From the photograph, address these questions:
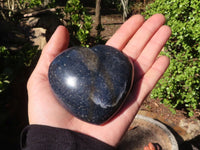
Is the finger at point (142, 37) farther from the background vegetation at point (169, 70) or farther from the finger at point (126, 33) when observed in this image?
the background vegetation at point (169, 70)

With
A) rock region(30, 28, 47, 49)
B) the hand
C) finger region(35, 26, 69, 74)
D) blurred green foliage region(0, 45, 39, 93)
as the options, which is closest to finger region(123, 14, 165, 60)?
the hand

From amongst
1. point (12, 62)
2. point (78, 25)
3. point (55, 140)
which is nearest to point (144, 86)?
point (55, 140)

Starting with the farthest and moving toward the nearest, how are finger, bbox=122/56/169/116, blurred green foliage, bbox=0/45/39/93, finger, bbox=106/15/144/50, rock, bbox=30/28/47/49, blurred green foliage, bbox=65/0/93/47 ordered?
blurred green foliage, bbox=65/0/93/47 → rock, bbox=30/28/47/49 → blurred green foliage, bbox=0/45/39/93 → finger, bbox=106/15/144/50 → finger, bbox=122/56/169/116

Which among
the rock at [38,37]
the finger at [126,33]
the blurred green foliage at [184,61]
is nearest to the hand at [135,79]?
the finger at [126,33]

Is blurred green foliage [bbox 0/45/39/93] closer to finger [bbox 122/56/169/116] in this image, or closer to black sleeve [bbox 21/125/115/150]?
black sleeve [bbox 21/125/115/150]

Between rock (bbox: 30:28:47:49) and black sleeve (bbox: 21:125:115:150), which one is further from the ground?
rock (bbox: 30:28:47:49)

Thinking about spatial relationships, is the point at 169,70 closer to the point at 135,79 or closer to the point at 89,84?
the point at 135,79
